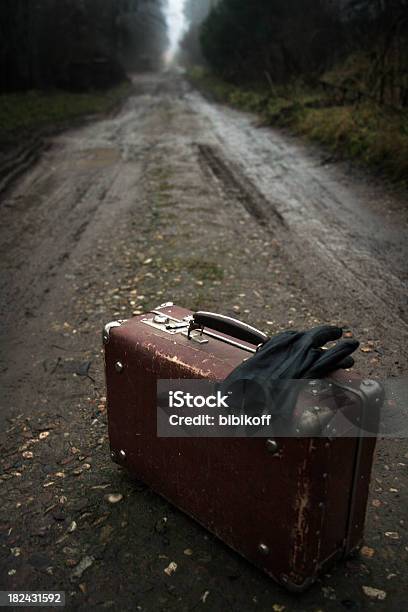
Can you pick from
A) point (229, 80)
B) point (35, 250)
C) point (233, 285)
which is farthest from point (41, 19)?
point (233, 285)

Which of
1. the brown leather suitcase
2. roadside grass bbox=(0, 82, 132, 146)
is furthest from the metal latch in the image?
roadside grass bbox=(0, 82, 132, 146)

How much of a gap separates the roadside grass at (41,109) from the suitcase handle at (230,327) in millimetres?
11146

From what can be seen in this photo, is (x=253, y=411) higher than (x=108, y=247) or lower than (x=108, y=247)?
higher

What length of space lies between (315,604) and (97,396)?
1858mm

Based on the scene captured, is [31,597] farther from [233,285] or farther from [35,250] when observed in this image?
[35,250]

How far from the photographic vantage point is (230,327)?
7.47ft

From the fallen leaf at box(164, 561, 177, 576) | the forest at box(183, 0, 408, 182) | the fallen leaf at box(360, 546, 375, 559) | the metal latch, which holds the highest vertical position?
Result: the forest at box(183, 0, 408, 182)

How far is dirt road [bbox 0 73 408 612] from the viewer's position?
7.04 feet

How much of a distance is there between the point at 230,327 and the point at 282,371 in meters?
0.41

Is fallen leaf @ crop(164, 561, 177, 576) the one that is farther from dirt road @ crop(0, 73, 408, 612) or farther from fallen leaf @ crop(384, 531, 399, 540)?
fallen leaf @ crop(384, 531, 399, 540)

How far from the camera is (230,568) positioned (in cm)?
216

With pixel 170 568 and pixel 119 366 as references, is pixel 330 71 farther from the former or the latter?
pixel 170 568

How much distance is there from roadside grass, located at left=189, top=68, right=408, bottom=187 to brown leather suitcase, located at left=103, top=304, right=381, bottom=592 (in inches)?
266

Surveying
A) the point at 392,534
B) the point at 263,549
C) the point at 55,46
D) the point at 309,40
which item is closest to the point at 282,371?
the point at 263,549
